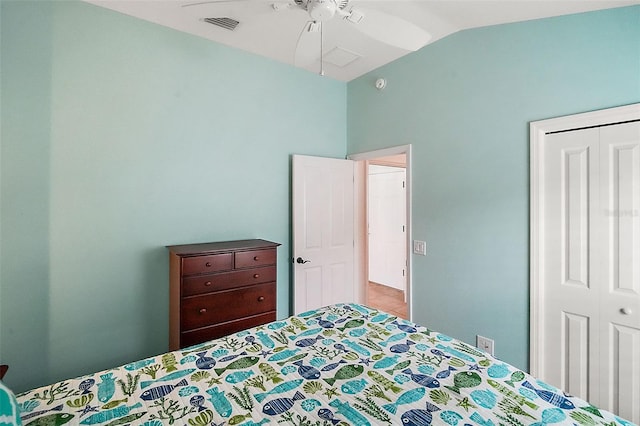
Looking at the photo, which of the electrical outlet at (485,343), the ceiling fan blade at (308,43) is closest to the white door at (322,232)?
the ceiling fan blade at (308,43)

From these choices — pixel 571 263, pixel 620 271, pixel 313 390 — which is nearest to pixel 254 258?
pixel 313 390

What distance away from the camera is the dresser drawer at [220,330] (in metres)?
2.26

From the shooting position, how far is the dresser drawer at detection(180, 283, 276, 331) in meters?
2.26

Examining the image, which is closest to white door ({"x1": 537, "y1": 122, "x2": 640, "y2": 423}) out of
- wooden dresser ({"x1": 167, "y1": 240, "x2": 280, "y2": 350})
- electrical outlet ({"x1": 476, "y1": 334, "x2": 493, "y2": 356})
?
electrical outlet ({"x1": 476, "y1": 334, "x2": 493, "y2": 356})

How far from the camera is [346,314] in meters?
1.97

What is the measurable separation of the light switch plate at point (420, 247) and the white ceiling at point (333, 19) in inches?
72.8

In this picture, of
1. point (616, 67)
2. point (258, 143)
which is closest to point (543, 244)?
point (616, 67)

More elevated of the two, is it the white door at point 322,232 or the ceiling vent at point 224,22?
the ceiling vent at point 224,22

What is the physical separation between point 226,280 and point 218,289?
0.29ft

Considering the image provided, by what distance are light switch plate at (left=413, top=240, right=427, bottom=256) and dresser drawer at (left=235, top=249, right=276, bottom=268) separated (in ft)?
4.45

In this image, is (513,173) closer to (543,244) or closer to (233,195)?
(543,244)

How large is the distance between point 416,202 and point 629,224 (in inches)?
57.4

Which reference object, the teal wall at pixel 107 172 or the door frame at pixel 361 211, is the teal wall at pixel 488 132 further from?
the teal wall at pixel 107 172

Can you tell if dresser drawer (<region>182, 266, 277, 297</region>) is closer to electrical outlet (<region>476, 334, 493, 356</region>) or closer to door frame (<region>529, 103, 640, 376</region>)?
electrical outlet (<region>476, 334, 493, 356</region>)
